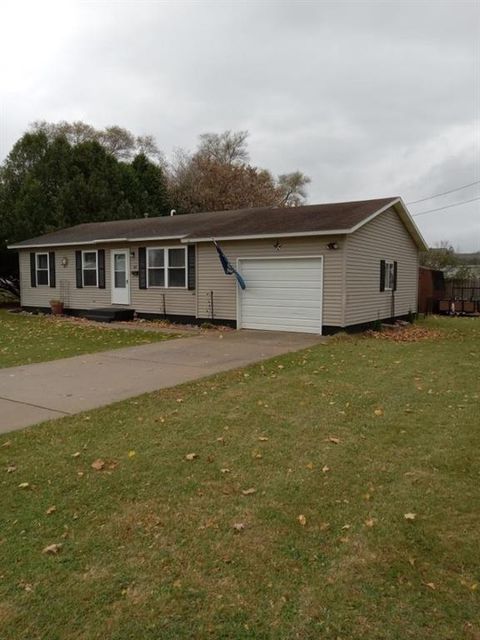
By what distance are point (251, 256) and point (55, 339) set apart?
5.44m

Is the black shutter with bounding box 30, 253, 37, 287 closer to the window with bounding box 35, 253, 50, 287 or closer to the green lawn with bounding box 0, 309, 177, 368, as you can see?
the window with bounding box 35, 253, 50, 287

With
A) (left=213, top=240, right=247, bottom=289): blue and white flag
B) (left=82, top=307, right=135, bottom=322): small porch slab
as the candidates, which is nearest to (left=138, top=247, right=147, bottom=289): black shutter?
(left=82, top=307, right=135, bottom=322): small porch slab

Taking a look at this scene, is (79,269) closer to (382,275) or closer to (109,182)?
(109,182)

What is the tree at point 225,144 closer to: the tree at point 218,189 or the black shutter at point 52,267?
the tree at point 218,189

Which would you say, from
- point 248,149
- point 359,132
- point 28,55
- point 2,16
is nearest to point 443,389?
point 2,16

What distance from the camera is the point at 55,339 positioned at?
1138 centimetres

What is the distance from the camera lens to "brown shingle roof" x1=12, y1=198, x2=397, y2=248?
1216 cm

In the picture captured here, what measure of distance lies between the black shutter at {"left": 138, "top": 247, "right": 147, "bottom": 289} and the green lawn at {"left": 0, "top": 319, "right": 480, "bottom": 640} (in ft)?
33.6

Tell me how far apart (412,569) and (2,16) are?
11611 mm

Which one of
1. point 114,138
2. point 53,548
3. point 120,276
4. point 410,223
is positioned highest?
point 114,138

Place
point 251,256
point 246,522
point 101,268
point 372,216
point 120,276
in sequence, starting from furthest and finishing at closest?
1. point 101,268
2. point 120,276
3. point 251,256
4. point 372,216
5. point 246,522

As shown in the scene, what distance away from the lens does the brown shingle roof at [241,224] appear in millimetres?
12156

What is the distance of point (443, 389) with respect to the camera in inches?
247

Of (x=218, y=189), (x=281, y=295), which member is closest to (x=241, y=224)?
(x=281, y=295)
